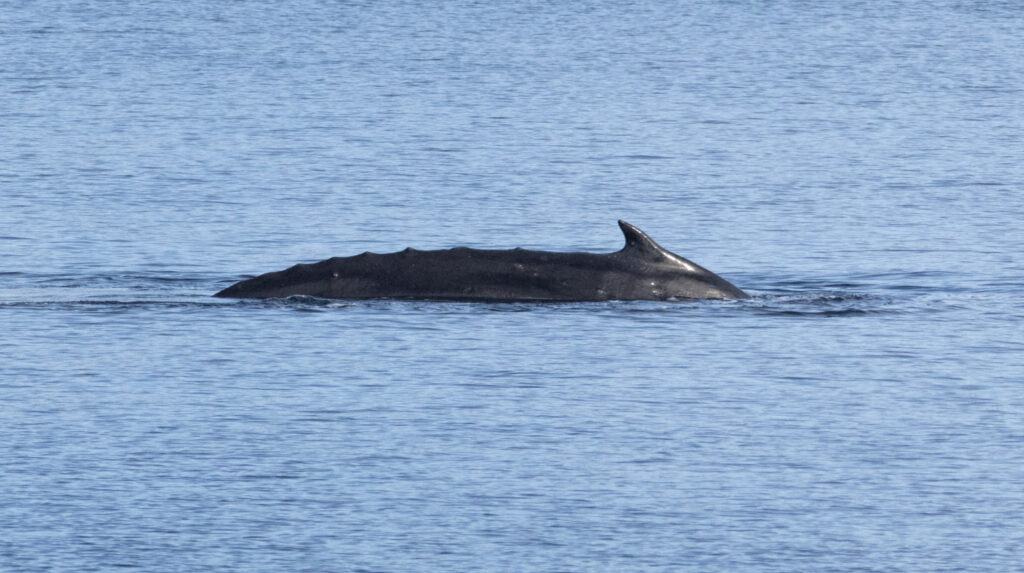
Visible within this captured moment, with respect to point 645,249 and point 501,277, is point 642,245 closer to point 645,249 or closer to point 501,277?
point 645,249

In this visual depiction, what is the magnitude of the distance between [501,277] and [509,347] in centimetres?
240

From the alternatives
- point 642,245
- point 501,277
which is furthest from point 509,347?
point 642,245

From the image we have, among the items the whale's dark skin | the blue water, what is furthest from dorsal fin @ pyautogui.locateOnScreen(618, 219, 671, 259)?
the blue water

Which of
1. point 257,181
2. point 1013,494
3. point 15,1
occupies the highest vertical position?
point 15,1

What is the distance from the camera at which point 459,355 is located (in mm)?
21562

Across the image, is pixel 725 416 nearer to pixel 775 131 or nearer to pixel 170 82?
pixel 775 131

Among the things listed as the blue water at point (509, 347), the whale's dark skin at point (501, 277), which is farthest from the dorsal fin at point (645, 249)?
the blue water at point (509, 347)

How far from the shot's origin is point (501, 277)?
24.2 metres

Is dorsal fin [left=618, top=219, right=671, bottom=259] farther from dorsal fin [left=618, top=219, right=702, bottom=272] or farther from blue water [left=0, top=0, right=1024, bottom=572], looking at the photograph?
blue water [left=0, top=0, right=1024, bottom=572]

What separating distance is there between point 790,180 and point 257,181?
8939 millimetres

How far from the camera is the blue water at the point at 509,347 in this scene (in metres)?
15.5

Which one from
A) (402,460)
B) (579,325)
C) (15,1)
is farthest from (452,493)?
(15,1)

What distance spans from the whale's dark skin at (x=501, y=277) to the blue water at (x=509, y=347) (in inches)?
14.1

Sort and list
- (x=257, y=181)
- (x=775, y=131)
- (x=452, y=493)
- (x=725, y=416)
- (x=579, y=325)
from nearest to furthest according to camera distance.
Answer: (x=452, y=493) < (x=725, y=416) < (x=579, y=325) < (x=257, y=181) < (x=775, y=131)
